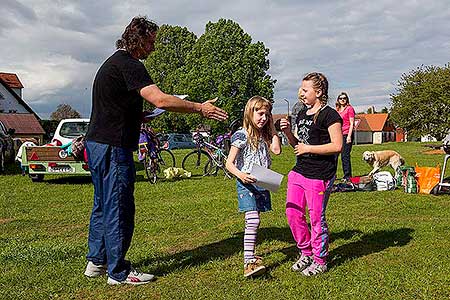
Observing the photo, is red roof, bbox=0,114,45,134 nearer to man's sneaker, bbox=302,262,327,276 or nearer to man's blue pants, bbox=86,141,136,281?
man's blue pants, bbox=86,141,136,281

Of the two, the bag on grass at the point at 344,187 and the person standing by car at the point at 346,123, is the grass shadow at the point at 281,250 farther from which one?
the person standing by car at the point at 346,123

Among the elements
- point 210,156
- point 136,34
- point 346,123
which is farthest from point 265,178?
point 210,156

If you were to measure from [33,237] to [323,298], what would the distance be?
3928mm

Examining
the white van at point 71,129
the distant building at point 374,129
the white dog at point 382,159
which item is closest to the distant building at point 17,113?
the white van at point 71,129

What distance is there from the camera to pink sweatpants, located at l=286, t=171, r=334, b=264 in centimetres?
446

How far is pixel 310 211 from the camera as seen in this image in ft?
14.7

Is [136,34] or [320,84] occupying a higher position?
[136,34]

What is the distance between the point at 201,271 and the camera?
15.0 ft

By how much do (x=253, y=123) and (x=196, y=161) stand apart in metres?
10.2

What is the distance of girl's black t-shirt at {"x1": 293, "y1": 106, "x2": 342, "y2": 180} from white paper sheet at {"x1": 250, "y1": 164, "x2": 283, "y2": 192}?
38 cm

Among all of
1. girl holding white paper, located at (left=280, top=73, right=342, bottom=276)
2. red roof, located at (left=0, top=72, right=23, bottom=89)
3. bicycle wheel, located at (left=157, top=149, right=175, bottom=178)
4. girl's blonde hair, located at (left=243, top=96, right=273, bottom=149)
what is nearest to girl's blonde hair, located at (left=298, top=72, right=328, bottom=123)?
girl holding white paper, located at (left=280, top=73, right=342, bottom=276)

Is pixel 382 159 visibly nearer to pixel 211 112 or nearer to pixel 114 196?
pixel 211 112

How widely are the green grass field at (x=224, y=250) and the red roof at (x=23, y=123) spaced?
33200mm

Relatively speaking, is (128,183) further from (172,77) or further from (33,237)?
(172,77)
